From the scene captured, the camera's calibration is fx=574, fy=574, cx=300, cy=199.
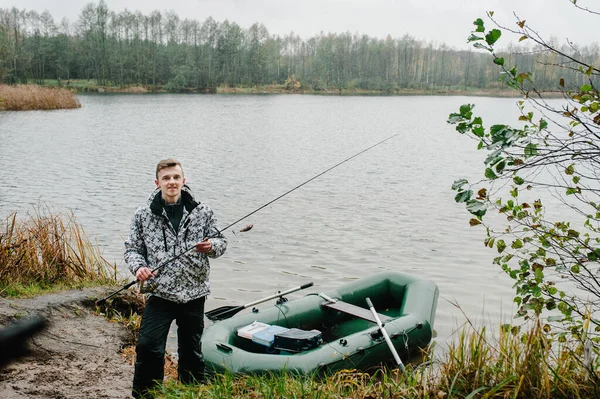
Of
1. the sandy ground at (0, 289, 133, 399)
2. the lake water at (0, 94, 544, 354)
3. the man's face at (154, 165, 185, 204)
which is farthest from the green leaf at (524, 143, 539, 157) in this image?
the sandy ground at (0, 289, 133, 399)

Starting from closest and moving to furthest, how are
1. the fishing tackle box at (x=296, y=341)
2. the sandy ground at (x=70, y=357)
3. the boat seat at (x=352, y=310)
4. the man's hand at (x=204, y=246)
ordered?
the man's hand at (x=204, y=246)
the sandy ground at (x=70, y=357)
the fishing tackle box at (x=296, y=341)
the boat seat at (x=352, y=310)

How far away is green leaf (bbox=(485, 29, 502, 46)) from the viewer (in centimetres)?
319

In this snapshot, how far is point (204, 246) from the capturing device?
153 inches

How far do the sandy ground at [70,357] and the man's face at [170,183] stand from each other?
1332 millimetres

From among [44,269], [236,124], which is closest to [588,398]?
[44,269]

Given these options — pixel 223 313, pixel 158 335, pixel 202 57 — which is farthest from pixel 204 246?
pixel 202 57

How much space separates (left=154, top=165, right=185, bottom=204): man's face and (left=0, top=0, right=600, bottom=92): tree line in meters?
56.5

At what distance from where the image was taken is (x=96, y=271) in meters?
7.19

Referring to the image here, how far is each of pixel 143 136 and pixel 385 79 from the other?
78.8 m

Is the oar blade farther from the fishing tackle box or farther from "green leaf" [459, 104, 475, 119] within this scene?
"green leaf" [459, 104, 475, 119]

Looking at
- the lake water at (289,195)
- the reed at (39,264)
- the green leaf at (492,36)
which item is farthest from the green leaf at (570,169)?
the reed at (39,264)

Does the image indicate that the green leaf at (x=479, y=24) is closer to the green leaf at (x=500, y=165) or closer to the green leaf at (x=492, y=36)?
the green leaf at (x=492, y=36)

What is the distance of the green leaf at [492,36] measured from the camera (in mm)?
3186

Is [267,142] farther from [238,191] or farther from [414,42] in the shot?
[414,42]
